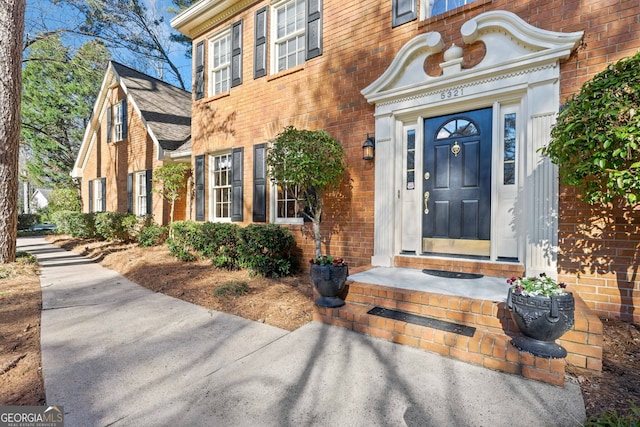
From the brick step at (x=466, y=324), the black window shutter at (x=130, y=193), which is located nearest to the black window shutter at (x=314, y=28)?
the brick step at (x=466, y=324)

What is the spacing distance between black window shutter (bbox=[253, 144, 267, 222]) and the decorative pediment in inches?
104

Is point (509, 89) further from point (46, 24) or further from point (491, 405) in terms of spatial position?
point (46, 24)

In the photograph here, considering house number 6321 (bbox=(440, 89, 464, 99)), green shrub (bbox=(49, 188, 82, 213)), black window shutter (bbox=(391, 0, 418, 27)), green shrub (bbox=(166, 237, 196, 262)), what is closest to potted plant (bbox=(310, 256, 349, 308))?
house number 6321 (bbox=(440, 89, 464, 99))

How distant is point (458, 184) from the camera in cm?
427

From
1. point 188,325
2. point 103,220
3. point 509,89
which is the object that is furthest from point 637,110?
point 103,220

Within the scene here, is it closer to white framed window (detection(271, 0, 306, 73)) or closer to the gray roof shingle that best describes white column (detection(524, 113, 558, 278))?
white framed window (detection(271, 0, 306, 73))

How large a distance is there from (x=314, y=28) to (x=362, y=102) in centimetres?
186

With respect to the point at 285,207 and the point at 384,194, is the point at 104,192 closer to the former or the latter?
the point at 285,207

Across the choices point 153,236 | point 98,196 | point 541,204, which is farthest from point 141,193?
point 541,204

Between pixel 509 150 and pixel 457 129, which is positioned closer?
pixel 509 150

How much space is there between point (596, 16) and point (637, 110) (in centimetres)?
188

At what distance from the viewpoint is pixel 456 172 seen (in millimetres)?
4277

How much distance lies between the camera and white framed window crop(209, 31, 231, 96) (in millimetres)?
7434

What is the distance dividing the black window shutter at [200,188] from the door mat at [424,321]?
236 inches
